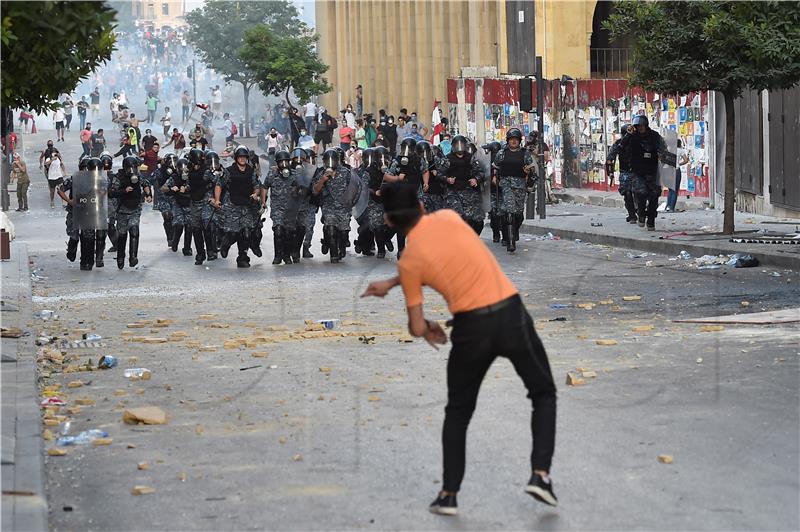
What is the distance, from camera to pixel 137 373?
1236 cm

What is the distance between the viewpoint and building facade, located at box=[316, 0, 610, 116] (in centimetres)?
4859

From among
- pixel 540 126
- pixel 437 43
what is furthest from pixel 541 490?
pixel 437 43

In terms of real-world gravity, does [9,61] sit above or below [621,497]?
above

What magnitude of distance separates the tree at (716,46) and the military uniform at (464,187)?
2569 mm

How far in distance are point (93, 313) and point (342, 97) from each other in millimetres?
67332

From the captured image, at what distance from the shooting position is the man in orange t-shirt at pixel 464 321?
746 centimetres

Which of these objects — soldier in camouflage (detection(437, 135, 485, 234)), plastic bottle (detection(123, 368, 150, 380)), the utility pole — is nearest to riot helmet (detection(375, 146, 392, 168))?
soldier in camouflage (detection(437, 135, 485, 234))

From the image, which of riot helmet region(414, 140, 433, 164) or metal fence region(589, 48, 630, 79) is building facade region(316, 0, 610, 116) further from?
riot helmet region(414, 140, 433, 164)

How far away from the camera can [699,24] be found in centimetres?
2223

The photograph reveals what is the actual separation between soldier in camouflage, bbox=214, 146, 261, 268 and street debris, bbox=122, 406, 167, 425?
13.2 m

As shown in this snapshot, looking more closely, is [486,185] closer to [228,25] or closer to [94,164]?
[94,164]

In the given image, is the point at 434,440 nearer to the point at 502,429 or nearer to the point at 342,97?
the point at 502,429

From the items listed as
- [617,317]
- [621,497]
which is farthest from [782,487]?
[617,317]

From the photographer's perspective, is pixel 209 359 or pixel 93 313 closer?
pixel 209 359
